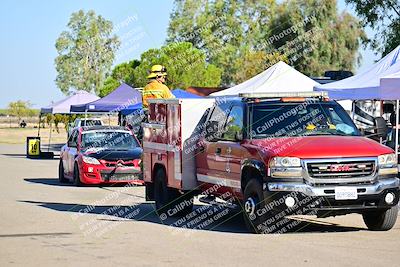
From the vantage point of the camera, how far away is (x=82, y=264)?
1004 cm

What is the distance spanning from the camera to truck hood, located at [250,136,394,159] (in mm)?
11977

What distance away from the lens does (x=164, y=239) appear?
12.2m

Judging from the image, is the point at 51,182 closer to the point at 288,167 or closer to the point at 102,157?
the point at 102,157

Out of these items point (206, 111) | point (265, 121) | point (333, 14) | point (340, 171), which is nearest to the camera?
point (340, 171)

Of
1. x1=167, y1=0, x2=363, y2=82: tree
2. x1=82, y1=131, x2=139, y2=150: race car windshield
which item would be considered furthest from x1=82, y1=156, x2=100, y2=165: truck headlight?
x1=167, y1=0, x2=363, y2=82: tree

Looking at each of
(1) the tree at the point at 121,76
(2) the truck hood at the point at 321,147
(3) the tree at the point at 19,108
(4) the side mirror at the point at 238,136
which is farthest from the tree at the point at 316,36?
(3) the tree at the point at 19,108

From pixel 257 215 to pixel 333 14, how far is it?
56.9 m

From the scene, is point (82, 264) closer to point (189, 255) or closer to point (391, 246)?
point (189, 255)

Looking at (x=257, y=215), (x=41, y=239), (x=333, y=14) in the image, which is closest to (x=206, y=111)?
(x=257, y=215)

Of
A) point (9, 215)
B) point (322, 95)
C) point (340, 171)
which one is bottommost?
point (9, 215)

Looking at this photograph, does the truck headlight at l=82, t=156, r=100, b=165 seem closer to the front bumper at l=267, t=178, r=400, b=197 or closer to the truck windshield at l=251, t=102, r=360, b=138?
the truck windshield at l=251, t=102, r=360, b=138

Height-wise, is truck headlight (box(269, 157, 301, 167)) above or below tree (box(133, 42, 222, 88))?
below

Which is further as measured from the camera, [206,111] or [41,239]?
[206,111]

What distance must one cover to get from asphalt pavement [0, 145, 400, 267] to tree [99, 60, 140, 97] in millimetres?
47028
